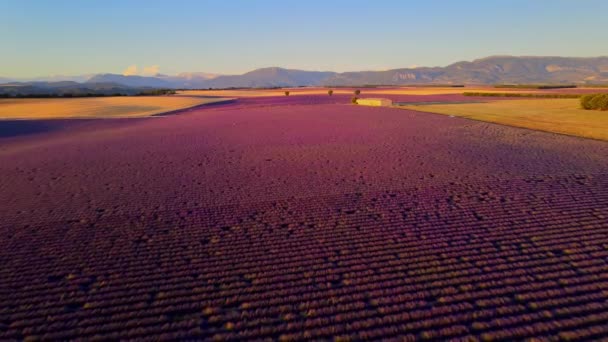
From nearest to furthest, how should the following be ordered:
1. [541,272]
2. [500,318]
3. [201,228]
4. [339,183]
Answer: [500,318] < [541,272] < [201,228] < [339,183]

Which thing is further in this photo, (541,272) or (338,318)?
(541,272)

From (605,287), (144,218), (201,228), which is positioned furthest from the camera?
(144,218)

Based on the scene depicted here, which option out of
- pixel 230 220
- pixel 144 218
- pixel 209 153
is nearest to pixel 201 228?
pixel 230 220

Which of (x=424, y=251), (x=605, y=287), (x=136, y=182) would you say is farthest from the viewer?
(x=136, y=182)

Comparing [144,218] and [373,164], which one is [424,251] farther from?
[373,164]

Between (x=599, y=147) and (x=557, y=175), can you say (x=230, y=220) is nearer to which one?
(x=557, y=175)

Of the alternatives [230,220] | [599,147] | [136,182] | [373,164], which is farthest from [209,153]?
[599,147]
